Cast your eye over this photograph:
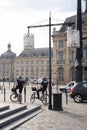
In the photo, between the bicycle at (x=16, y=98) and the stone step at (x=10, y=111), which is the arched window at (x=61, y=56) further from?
the stone step at (x=10, y=111)

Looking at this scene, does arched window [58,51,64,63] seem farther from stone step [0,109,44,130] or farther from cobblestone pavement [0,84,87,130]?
stone step [0,109,44,130]

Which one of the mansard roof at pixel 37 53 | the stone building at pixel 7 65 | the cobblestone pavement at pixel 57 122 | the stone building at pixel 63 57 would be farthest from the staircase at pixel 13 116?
the stone building at pixel 7 65

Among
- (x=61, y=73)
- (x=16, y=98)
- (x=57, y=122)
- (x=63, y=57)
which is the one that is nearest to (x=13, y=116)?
(x=57, y=122)

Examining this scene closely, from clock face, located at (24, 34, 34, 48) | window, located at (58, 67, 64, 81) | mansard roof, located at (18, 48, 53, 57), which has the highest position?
mansard roof, located at (18, 48, 53, 57)

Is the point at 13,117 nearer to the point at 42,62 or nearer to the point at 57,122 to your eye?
the point at 57,122

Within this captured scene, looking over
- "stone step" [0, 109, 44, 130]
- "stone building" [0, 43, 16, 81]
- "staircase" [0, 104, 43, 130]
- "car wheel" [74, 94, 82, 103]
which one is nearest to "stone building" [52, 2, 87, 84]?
"car wheel" [74, 94, 82, 103]

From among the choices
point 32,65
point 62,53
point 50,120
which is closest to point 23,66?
point 32,65

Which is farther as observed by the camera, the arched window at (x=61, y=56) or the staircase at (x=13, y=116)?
the arched window at (x=61, y=56)

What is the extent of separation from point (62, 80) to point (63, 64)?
4.01 meters

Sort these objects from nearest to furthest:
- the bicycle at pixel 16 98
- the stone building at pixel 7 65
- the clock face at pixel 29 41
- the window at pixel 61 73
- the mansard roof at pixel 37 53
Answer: the clock face at pixel 29 41 → the bicycle at pixel 16 98 → the window at pixel 61 73 → the mansard roof at pixel 37 53 → the stone building at pixel 7 65

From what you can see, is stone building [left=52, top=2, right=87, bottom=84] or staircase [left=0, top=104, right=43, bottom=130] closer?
staircase [left=0, top=104, right=43, bottom=130]

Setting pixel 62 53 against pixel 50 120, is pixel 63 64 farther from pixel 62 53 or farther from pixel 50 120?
pixel 50 120

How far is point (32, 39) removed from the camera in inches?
809

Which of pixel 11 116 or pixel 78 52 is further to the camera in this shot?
pixel 78 52
